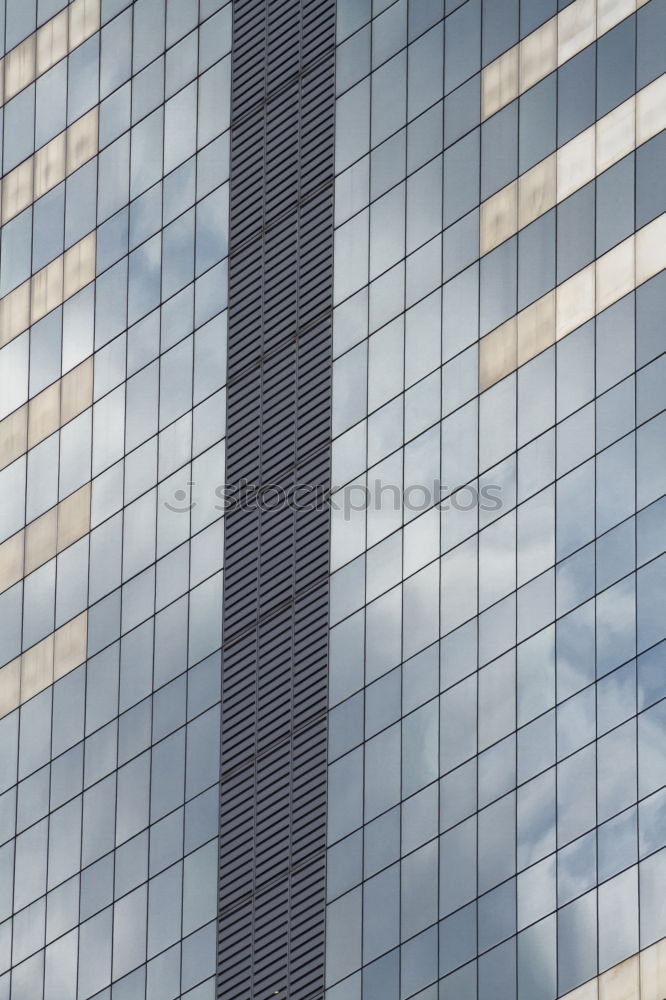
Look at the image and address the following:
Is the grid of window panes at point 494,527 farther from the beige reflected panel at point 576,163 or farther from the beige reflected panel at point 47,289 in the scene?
the beige reflected panel at point 47,289

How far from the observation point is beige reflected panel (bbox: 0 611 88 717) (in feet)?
280

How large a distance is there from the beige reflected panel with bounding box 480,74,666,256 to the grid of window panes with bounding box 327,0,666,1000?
0.10m

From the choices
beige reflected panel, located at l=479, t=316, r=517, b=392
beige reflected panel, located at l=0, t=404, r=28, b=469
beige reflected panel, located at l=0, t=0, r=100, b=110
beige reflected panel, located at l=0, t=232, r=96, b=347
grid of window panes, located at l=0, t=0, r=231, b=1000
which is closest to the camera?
beige reflected panel, located at l=479, t=316, r=517, b=392

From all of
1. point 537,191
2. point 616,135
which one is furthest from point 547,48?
point 616,135

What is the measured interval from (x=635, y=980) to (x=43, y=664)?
2757 centimetres

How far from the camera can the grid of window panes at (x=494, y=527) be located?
68062mm

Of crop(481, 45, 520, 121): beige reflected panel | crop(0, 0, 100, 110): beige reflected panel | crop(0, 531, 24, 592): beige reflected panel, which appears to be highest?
crop(0, 0, 100, 110): beige reflected panel

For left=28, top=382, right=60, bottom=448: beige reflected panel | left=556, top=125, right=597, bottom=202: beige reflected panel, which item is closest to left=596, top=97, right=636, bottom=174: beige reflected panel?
left=556, top=125, right=597, bottom=202: beige reflected panel

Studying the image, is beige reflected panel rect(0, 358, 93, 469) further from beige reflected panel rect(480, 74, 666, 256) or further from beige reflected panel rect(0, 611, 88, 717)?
beige reflected panel rect(480, 74, 666, 256)

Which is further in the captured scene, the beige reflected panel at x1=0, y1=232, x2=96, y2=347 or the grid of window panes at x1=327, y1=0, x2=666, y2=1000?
the beige reflected panel at x1=0, y1=232, x2=96, y2=347

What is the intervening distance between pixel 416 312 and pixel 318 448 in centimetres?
→ 506

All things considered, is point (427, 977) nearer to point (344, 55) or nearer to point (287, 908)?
point (287, 908)

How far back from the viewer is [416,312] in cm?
7706

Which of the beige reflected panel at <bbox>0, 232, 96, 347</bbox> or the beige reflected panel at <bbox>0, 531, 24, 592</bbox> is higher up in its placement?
the beige reflected panel at <bbox>0, 232, 96, 347</bbox>
